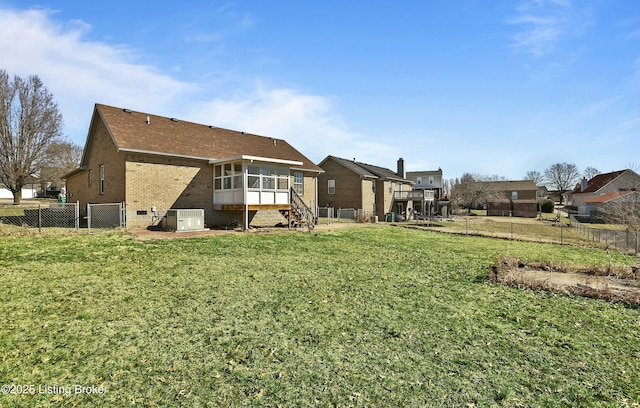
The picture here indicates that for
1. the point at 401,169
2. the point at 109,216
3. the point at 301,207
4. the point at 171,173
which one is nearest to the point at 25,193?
the point at 109,216

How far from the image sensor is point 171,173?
17.5 metres

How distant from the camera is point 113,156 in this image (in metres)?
17.3

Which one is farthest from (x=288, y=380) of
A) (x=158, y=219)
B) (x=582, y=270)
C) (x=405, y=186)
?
(x=405, y=186)

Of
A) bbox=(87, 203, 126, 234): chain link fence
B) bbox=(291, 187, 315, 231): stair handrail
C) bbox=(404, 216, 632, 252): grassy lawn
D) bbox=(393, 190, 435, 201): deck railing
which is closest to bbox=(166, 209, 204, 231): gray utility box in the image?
bbox=(87, 203, 126, 234): chain link fence

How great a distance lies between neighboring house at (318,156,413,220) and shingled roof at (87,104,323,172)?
8.92 metres

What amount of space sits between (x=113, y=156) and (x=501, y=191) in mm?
64242

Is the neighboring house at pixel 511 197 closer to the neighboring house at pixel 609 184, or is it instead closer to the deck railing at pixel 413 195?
the neighboring house at pixel 609 184

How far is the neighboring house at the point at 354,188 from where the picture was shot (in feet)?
109

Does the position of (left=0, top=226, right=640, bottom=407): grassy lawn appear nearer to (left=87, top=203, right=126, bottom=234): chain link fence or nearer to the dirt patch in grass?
the dirt patch in grass

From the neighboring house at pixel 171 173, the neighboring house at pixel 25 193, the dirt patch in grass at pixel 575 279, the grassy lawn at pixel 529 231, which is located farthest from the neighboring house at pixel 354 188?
the neighboring house at pixel 25 193

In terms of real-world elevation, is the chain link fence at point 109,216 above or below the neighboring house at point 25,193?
below

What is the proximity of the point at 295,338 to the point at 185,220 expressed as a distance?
1236cm

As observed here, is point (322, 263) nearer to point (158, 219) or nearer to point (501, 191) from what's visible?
point (158, 219)

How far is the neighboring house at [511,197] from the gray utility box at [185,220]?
53323 millimetres
